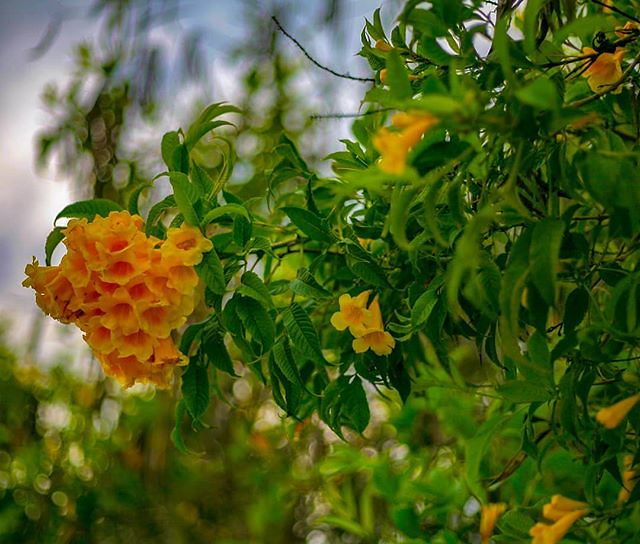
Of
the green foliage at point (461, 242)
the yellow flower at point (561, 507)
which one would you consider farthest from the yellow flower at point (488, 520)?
the yellow flower at point (561, 507)

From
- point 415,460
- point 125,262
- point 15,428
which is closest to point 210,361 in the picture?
point 125,262

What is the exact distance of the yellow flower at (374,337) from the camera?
1.76 ft

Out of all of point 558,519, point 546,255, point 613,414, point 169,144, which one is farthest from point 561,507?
point 169,144

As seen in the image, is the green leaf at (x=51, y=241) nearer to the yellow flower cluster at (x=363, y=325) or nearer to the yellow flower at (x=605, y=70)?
the yellow flower cluster at (x=363, y=325)

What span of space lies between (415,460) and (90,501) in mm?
811

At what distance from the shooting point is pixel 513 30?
35.7 inches

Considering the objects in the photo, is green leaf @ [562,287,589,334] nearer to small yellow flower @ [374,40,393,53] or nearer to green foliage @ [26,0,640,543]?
green foliage @ [26,0,640,543]

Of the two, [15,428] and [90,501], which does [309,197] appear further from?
[15,428]

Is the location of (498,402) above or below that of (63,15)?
below

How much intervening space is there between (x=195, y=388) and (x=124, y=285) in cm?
11

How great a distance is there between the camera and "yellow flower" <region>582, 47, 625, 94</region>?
52 centimetres

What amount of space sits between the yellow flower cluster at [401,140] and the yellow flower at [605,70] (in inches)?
9.4

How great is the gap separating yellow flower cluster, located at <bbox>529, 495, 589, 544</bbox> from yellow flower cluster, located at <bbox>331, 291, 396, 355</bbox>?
15 centimetres

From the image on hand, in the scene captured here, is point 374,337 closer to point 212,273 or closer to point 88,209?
point 212,273
